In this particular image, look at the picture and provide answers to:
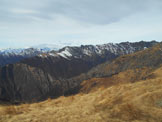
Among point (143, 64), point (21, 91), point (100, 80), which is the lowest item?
point (21, 91)

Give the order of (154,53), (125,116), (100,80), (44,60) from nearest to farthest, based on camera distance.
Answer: (125,116) → (100,80) → (154,53) → (44,60)

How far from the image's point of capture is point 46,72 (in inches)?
5886

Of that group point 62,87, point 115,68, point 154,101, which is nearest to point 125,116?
point 154,101

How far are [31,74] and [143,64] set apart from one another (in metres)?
94.6

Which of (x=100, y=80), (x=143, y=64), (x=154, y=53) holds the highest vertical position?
(x=154, y=53)

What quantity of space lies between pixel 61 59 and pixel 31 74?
52.5 m

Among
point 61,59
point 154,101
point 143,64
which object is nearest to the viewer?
point 154,101

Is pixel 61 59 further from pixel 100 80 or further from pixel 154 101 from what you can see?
Answer: pixel 154 101

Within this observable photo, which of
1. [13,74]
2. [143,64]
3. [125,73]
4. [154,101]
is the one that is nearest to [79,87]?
[125,73]

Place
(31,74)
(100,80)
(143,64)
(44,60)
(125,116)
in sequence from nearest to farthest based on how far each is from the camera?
(125,116) < (100,80) < (143,64) < (31,74) < (44,60)

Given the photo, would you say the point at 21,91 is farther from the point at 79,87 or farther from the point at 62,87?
the point at 79,87

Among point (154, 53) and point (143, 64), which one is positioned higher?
point (154, 53)

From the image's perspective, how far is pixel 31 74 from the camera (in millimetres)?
143500

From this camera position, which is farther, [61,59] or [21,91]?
[61,59]
